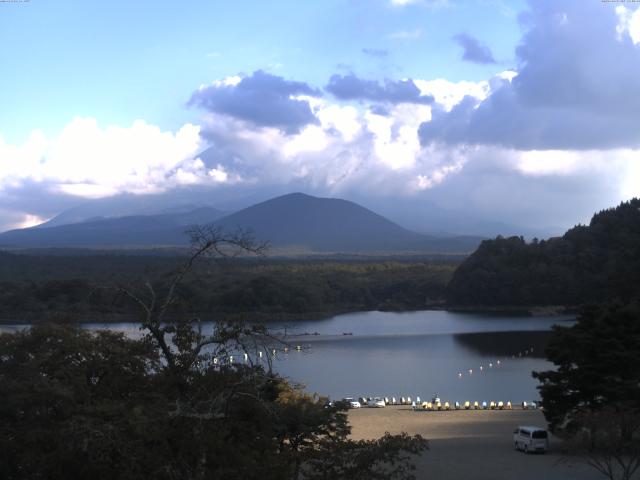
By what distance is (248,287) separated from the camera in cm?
4678

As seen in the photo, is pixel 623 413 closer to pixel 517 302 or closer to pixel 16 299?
pixel 16 299

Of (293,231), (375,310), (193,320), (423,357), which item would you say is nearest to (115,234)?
(293,231)

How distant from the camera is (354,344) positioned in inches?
1423

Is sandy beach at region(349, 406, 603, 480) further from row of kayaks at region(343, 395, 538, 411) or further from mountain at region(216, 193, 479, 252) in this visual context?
mountain at region(216, 193, 479, 252)

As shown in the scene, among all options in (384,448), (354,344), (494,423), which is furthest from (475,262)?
(384,448)

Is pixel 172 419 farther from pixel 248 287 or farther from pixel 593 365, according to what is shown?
pixel 248 287

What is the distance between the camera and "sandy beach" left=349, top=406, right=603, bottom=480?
1093cm

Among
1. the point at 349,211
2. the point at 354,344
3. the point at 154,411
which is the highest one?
the point at 349,211

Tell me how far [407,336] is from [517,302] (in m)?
17.4

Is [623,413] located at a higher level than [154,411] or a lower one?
lower

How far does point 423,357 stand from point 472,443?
58.9 ft

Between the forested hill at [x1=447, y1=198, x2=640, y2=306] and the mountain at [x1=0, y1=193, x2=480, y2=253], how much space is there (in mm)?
75704

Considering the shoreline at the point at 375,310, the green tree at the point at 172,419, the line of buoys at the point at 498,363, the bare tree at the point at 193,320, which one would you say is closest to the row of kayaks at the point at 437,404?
the line of buoys at the point at 498,363

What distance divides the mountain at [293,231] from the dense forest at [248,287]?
68091 mm
